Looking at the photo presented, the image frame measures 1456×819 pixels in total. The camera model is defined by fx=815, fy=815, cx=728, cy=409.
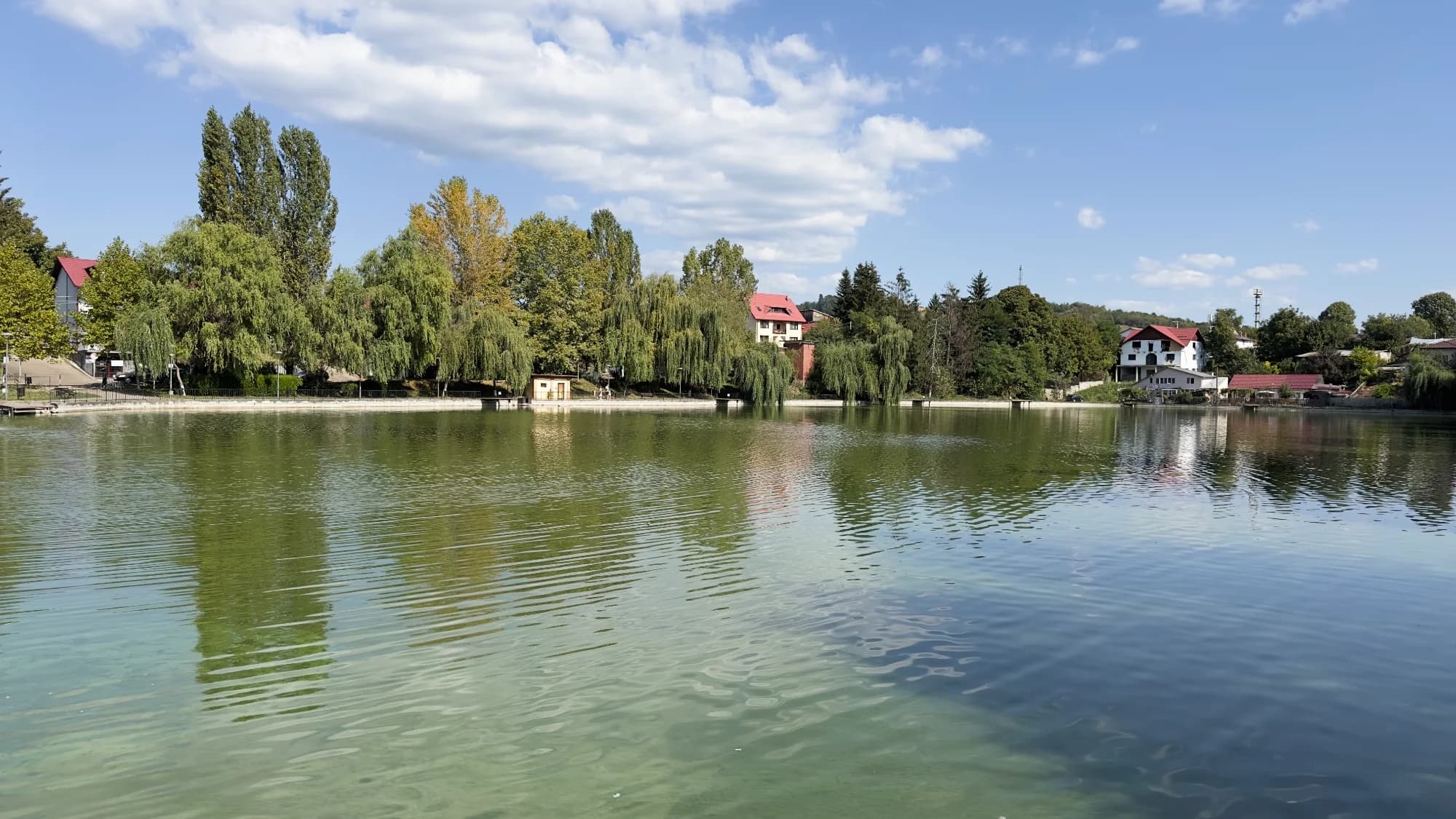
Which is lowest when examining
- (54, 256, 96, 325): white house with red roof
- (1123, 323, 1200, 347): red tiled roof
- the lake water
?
the lake water

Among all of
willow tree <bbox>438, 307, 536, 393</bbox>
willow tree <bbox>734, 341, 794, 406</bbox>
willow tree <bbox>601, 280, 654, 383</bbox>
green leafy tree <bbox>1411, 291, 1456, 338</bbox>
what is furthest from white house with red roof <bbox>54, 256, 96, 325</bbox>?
green leafy tree <bbox>1411, 291, 1456, 338</bbox>

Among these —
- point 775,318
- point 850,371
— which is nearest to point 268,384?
point 850,371

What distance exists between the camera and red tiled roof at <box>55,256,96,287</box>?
60.6 meters

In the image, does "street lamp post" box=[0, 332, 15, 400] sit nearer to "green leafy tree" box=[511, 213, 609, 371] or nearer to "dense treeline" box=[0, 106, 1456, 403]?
"dense treeline" box=[0, 106, 1456, 403]

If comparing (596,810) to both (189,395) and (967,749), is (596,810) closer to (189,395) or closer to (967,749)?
(967,749)

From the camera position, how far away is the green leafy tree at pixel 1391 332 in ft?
267

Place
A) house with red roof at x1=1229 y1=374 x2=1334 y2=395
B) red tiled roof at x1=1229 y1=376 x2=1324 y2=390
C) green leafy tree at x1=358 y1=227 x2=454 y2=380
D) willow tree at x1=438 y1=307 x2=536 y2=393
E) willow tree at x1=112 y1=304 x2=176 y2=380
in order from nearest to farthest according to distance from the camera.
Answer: willow tree at x1=112 y1=304 x2=176 y2=380 → green leafy tree at x1=358 y1=227 x2=454 y2=380 → willow tree at x1=438 y1=307 x2=536 y2=393 → house with red roof at x1=1229 y1=374 x2=1334 y2=395 → red tiled roof at x1=1229 y1=376 x2=1324 y2=390

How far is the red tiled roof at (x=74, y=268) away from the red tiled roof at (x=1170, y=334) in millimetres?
98116

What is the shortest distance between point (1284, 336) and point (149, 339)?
99.2 metres

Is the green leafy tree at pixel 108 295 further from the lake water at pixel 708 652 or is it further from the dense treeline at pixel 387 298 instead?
the lake water at pixel 708 652

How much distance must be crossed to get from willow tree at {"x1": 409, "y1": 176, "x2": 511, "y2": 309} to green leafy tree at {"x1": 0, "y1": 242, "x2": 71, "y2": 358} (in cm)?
1954

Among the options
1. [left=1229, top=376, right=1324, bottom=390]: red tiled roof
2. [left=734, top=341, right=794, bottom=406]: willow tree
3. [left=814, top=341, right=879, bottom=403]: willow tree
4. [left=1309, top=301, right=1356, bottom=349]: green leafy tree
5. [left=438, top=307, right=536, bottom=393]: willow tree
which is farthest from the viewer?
[left=1309, top=301, right=1356, bottom=349]: green leafy tree

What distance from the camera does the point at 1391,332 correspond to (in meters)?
81.7

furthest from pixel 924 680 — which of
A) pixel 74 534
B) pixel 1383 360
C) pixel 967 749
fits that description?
pixel 1383 360
